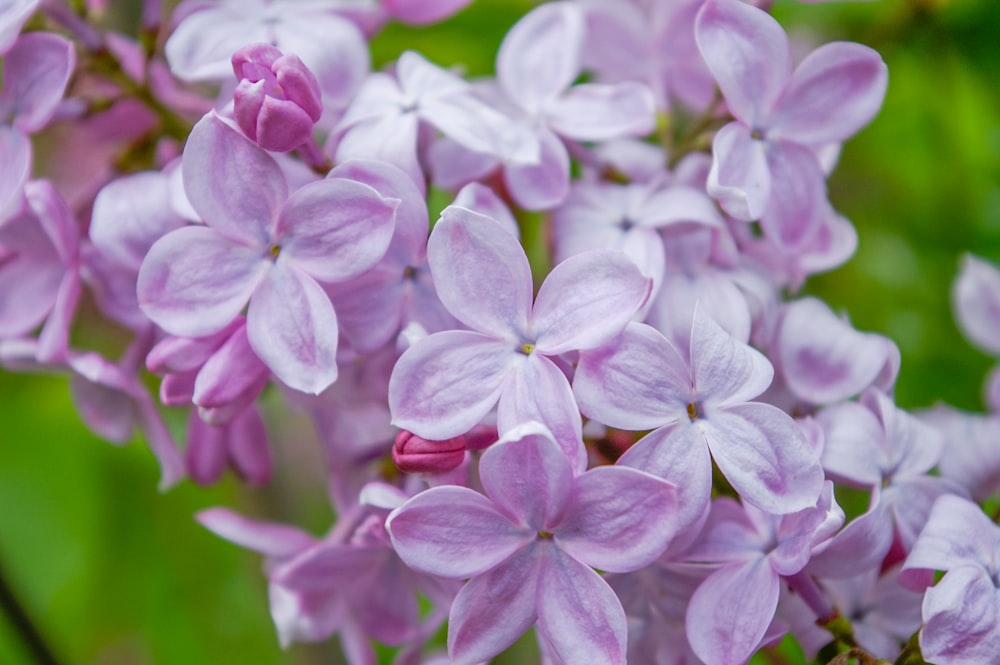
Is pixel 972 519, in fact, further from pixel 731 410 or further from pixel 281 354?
pixel 281 354

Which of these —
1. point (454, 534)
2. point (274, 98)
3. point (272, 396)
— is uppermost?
point (274, 98)

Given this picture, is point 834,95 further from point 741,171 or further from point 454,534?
point 454,534

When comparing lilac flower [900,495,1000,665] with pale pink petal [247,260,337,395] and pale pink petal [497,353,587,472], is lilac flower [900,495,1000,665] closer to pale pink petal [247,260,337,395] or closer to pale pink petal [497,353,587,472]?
pale pink petal [497,353,587,472]

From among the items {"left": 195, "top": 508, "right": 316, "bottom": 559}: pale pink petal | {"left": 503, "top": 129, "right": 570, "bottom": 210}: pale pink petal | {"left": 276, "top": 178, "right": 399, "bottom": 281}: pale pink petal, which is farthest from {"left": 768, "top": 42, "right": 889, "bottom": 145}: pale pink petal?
{"left": 195, "top": 508, "right": 316, "bottom": 559}: pale pink petal

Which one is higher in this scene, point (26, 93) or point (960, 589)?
point (26, 93)

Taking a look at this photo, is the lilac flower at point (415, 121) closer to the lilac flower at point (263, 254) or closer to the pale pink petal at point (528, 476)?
the lilac flower at point (263, 254)

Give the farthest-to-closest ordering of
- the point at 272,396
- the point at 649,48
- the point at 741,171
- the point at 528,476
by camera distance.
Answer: the point at 272,396 < the point at 649,48 < the point at 741,171 < the point at 528,476

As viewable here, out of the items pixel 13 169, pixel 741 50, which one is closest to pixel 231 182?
pixel 13 169
